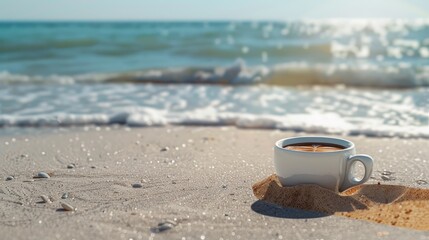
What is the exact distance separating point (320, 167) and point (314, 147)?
0.55ft

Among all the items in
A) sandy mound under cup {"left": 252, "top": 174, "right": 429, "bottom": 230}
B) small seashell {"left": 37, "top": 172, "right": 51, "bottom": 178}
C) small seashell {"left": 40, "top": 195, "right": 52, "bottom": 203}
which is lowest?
small seashell {"left": 37, "top": 172, "right": 51, "bottom": 178}

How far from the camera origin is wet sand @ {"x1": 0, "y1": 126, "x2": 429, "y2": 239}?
7.70 feet

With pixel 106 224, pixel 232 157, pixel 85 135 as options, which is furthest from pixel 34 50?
pixel 106 224

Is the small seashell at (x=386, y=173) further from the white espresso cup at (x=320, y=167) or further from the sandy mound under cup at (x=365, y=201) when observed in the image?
the white espresso cup at (x=320, y=167)

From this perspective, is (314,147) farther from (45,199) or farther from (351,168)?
(45,199)

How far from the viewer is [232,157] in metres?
3.86

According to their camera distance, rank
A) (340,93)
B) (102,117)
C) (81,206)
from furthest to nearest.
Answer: (340,93)
(102,117)
(81,206)

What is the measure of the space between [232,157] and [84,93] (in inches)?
178

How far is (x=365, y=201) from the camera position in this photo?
2.62 m

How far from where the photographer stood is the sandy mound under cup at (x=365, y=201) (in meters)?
2.44

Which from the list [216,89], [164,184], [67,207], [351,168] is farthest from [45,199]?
[216,89]

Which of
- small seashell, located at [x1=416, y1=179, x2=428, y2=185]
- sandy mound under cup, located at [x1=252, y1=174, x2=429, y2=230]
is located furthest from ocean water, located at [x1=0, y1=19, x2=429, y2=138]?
sandy mound under cup, located at [x1=252, y1=174, x2=429, y2=230]

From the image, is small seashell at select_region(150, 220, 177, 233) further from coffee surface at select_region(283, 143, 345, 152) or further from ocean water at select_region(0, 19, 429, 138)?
ocean water at select_region(0, 19, 429, 138)

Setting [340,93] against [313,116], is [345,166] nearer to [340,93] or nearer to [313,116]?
[313,116]
